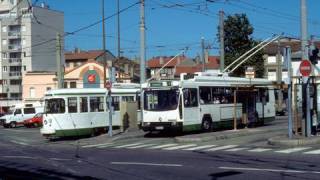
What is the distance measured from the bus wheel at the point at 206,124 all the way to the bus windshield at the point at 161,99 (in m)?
2.13

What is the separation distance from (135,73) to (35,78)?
1613 cm

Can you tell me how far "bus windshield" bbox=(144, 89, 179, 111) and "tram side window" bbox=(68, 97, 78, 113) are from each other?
13.8ft

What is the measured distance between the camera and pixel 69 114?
3209cm

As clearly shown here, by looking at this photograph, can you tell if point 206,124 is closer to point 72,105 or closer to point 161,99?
point 161,99

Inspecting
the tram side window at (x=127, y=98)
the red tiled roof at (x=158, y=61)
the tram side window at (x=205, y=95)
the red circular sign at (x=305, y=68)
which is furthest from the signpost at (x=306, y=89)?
the red tiled roof at (x=158, y=61)

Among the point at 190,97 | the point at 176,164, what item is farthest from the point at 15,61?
the point at 176,164

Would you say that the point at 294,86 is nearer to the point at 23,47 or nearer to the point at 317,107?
the point at 317,107

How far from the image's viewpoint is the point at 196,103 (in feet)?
98.4

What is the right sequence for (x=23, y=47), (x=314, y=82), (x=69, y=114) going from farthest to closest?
(x=23, y=47), (x=69, y=114), (x=314, y=82)

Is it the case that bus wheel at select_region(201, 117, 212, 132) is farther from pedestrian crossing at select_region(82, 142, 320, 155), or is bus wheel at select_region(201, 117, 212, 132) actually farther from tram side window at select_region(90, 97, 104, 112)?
tram side window at select_region(90, 97, 104, 112)

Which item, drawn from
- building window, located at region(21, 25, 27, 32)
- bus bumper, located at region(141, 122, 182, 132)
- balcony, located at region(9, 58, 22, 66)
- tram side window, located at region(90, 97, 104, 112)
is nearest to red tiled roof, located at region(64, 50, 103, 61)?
balcony, located at region(9, 58, 22, 66)

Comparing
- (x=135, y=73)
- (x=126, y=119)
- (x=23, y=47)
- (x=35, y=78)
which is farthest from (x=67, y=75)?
(x=126, y=119)

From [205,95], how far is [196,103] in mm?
862

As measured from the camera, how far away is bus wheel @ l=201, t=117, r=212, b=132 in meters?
30.6
